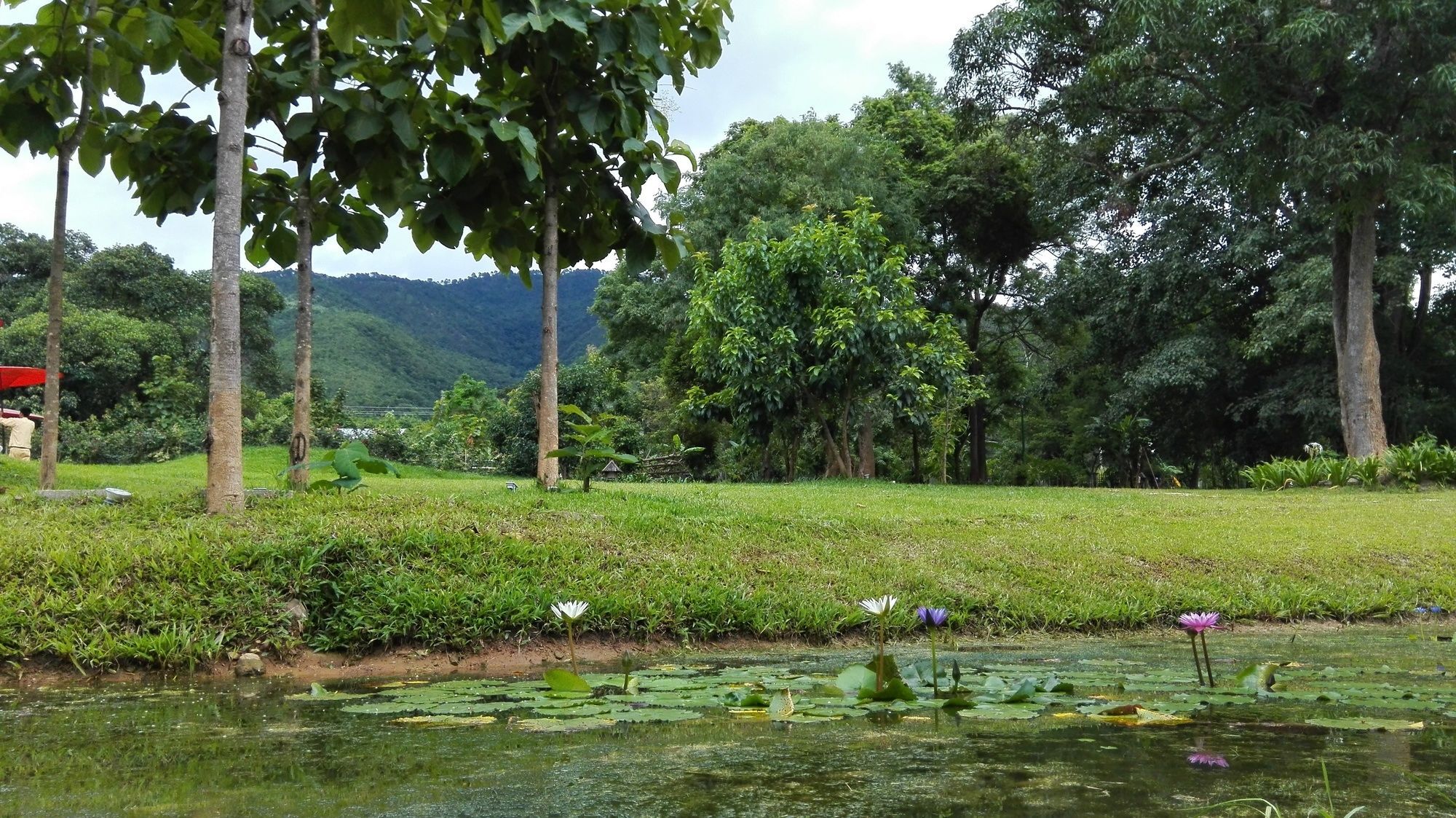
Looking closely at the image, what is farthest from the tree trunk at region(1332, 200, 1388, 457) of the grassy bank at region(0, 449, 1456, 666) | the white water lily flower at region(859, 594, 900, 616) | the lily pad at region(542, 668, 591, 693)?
the lily pad at region(542, 668, 591, 693)

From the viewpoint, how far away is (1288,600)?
19.9 feet

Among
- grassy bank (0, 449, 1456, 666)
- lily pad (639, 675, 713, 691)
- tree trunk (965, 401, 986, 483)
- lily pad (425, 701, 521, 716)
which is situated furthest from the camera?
tree trunk (965, 401, 986, 483)

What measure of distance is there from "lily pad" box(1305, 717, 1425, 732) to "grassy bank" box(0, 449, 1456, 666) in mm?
2598

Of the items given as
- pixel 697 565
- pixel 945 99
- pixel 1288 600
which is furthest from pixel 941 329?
pixel 697 565

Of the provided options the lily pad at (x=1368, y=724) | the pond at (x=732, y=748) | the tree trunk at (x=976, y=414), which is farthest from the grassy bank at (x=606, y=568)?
the tree trunk at (x=976, y=414)

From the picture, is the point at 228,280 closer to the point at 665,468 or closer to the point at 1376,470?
the point at 1376,470

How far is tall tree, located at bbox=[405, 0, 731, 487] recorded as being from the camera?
6129 mm

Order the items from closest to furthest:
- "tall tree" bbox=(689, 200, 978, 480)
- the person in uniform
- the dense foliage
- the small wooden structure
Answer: the person in uniform
"tall tree" bbox=(689, 200, 978, 480)
the small wooden structure
the dense foliage

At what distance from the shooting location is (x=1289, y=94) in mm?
15086

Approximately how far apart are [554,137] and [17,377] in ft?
26.3

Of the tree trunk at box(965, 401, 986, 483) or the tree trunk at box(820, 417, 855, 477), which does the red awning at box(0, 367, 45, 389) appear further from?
the tree trunk at box(965, 401, 986, 483)

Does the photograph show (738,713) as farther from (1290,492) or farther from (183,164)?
(1290,492)

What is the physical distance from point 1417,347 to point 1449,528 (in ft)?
44.5

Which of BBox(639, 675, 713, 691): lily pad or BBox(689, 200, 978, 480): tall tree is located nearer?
BBox(639, 675, 713, 691): lily pad
